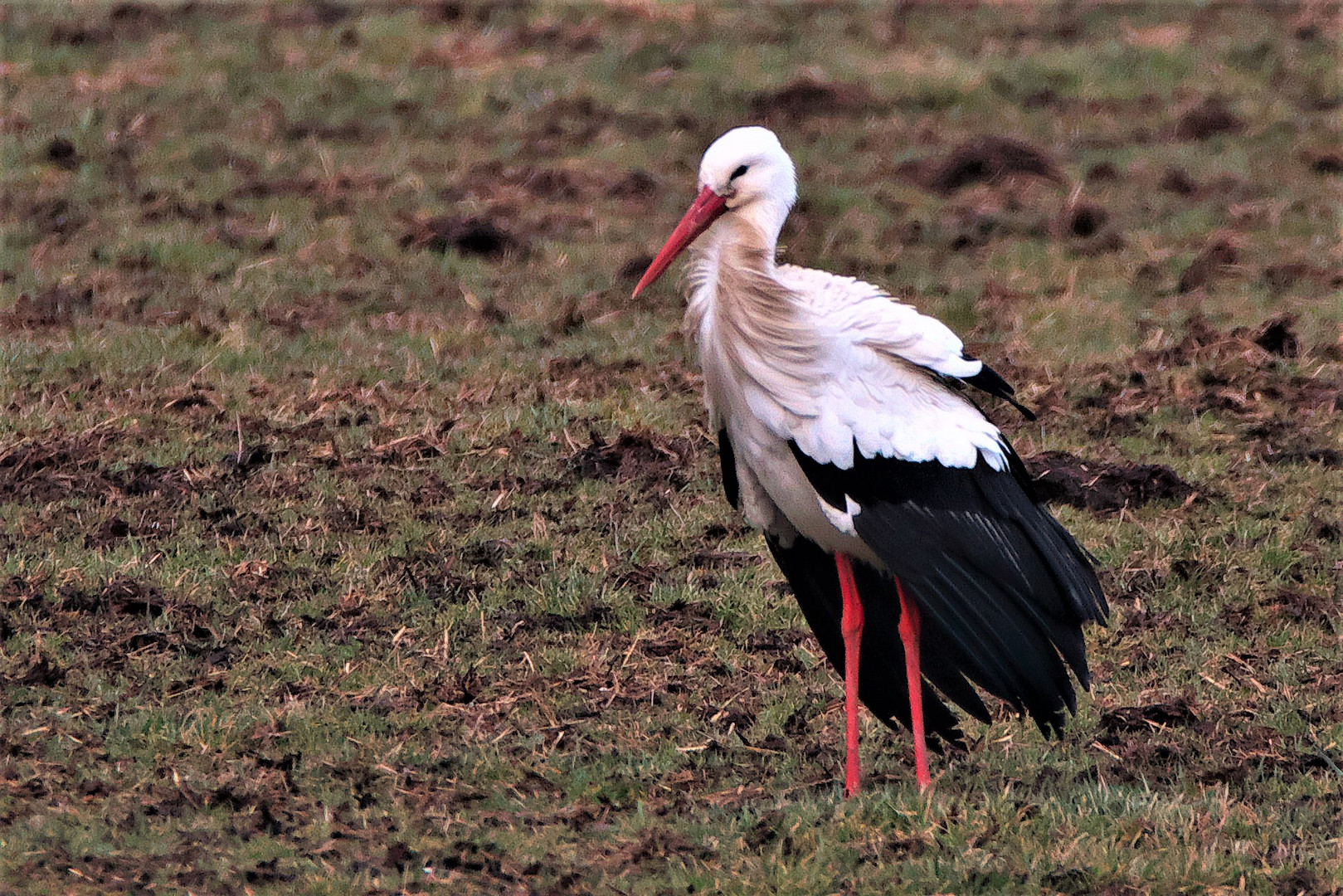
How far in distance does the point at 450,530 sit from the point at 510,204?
4.76m

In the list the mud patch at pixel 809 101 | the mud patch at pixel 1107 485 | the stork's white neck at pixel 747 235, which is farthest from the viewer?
the mud patch at pixel 809 101

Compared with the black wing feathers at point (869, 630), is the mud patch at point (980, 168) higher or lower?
higher

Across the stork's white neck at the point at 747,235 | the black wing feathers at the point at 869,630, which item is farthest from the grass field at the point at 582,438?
the stork's white neck at the point at 747,235

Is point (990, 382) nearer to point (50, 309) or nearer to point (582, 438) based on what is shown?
point (582, 438)

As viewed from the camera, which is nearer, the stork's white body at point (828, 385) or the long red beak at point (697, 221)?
the stork's white body at point (828, 385)

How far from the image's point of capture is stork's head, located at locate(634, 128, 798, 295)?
16.8ft

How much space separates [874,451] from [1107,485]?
3.00 metres

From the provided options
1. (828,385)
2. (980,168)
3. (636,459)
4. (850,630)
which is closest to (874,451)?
(828,385)

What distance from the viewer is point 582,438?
8.00 m

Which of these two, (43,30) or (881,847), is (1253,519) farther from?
(43,30)

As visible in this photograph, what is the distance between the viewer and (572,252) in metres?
10.8

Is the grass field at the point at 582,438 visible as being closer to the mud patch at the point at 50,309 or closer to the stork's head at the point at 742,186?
the mud patch at the point at 50,309

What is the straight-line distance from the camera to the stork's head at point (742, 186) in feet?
16.8

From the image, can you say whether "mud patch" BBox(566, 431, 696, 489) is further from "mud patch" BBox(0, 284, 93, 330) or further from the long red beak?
"mud patch" BBox(0, 284, 93, 330)
